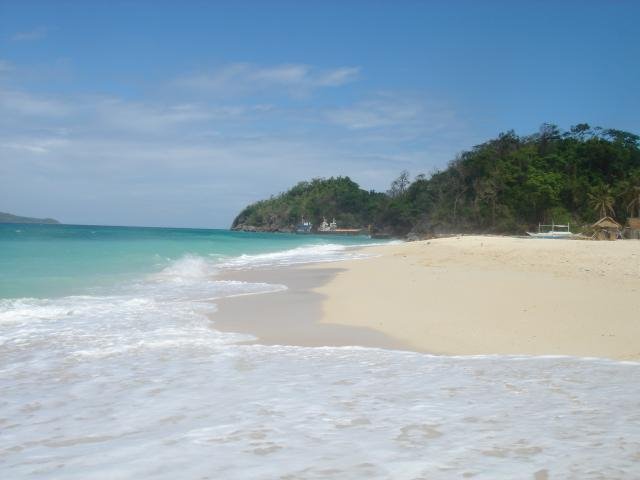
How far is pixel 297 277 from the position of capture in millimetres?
16297

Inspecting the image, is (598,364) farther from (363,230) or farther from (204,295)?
(363,230)

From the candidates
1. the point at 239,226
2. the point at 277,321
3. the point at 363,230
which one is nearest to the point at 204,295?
the point at 277,321

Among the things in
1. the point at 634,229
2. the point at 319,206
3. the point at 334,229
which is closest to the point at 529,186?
the point at 634,229

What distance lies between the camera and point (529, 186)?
57812mm

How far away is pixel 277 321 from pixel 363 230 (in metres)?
128

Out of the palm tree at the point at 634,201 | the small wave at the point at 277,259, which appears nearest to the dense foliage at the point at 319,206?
the palm tree at the point at 634,201

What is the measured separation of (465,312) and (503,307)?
0.77 meters

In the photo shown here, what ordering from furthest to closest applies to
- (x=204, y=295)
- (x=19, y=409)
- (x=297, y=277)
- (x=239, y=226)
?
1. (x=239, y=226)
2. (x=297, y=277)
3. (x=204, y=295)
4. (x=19, y=409)

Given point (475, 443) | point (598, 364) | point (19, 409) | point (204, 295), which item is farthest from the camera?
point (204, 295)

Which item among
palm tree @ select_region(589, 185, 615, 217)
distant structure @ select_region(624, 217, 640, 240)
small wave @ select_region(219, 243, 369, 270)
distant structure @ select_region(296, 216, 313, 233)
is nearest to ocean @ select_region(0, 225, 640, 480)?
small wave @ select_region(219, 243, 369, 270)

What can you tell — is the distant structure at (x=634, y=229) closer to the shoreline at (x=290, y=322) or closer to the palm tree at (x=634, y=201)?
the palm tree at (x=634, y=201)

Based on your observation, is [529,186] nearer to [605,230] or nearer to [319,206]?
[605,230]

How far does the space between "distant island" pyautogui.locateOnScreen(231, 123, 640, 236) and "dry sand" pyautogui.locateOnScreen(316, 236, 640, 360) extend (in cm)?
4041

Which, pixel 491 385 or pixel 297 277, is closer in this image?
pixel 491 385
